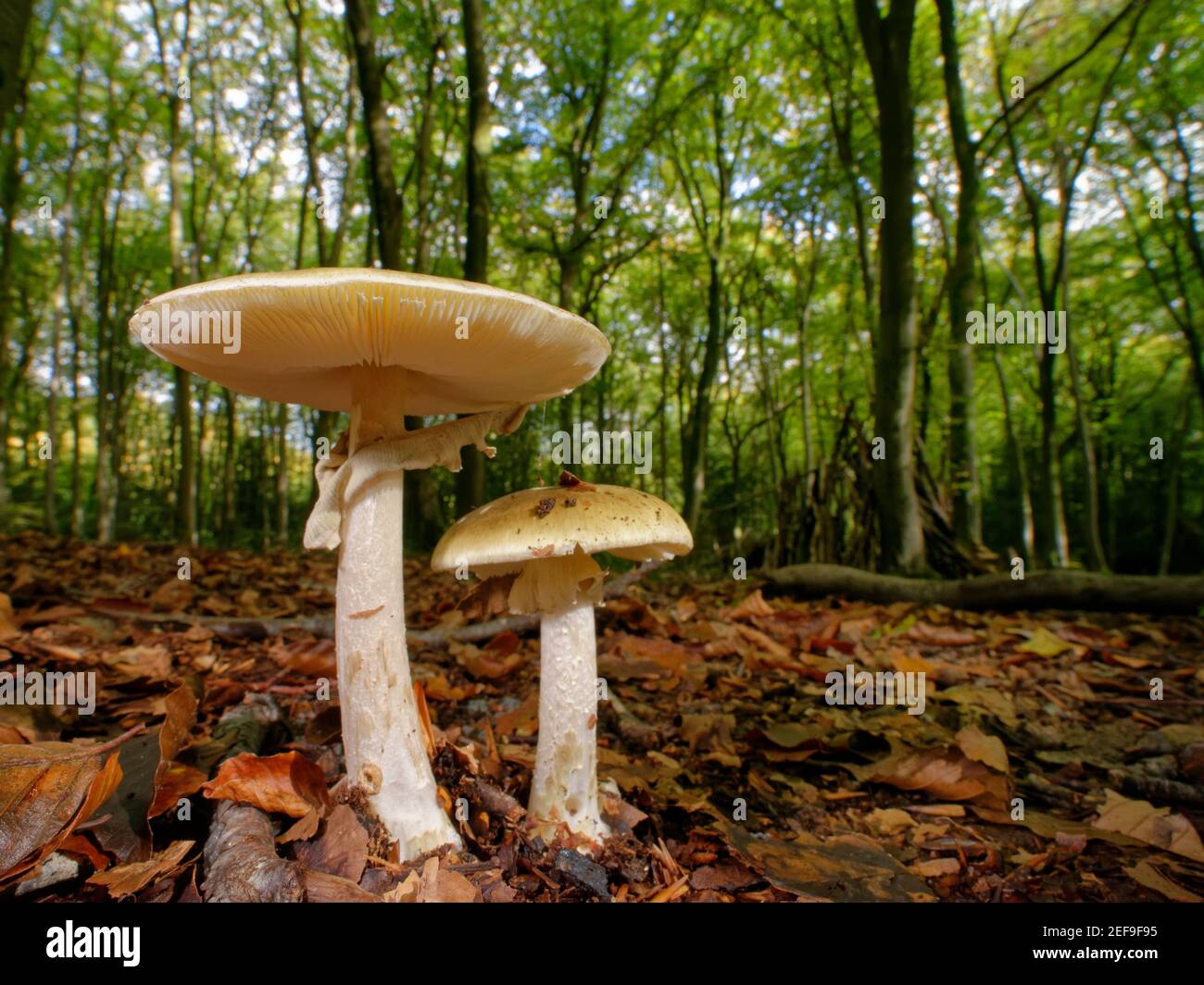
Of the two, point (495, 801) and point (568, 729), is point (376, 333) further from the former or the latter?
point (495, 801)

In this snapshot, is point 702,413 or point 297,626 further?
point 702,413

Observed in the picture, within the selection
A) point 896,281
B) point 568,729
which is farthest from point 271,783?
point 896,281

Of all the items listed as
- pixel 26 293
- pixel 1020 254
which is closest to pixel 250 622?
pixel 26 293

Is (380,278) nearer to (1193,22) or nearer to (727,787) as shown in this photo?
(727,787)

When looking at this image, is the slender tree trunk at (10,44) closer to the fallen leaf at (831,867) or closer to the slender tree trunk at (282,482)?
the fallen leaf at (831,867)

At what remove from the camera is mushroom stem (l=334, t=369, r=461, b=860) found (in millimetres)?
1755

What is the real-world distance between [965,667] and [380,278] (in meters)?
3.99

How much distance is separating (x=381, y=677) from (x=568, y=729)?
62 centimetres

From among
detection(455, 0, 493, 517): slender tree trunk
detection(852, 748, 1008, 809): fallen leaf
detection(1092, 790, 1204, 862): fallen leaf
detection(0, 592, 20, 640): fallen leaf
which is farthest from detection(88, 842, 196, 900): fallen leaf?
detection(455, 0, 493, 517): slender tree trunk

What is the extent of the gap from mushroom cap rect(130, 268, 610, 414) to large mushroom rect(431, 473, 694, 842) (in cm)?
45

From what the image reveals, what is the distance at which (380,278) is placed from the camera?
1321 mm
